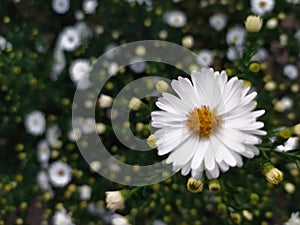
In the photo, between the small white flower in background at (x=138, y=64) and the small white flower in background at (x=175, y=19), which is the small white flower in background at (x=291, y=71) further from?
the small white flower in background at (x=138, y=64)

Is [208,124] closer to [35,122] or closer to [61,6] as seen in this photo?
[35,122]

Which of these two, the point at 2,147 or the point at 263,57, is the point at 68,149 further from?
the point at 263,57

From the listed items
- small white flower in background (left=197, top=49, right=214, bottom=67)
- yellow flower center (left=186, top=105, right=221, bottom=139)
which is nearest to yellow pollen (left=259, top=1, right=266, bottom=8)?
small white flower in background (left=197, top=49, right=214, bottom=67)

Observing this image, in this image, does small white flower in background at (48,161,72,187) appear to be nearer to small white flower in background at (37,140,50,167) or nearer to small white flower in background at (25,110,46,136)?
small white flower in background at (37,140,50,167)

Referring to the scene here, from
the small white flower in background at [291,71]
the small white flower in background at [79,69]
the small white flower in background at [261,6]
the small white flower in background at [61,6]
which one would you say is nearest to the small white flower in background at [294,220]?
the small white flower in background at [291,71]

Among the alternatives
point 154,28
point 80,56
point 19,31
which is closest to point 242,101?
point 154,28

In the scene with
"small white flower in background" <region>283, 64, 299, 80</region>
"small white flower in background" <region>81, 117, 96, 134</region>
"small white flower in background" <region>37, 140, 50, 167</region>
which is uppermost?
"small white flower in background" <region>283, 64, 299, 80</region>
